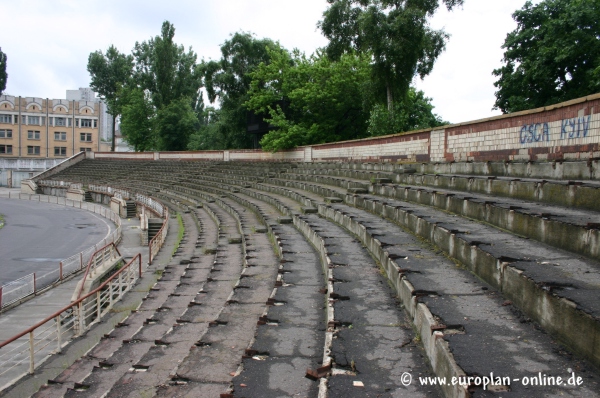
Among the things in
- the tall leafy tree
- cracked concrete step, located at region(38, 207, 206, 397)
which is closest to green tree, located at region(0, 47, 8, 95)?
the tall leafy tree

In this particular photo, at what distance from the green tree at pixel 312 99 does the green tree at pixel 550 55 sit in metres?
7.64

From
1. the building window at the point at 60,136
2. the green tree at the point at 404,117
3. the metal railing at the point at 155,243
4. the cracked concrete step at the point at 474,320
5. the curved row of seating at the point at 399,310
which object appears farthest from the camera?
the building window at the point at 60,136

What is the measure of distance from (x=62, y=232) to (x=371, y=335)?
2375 centimetres

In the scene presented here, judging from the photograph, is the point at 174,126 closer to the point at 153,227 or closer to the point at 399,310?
the point at 153,227

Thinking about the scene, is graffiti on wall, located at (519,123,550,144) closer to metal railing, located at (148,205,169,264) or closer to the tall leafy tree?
metal railing, located at (148,205,169,264)

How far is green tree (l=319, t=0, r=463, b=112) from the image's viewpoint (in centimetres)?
2023

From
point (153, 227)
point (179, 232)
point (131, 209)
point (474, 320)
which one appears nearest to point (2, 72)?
point (131, 209)

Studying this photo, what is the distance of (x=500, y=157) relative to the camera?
1052 cm

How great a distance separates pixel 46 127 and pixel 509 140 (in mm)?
66389

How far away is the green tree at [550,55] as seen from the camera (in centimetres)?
2102

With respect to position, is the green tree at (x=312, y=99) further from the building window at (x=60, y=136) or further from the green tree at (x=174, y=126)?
the building window at (x=60, y=136)

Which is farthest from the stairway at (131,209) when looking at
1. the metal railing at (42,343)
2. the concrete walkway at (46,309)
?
the metal railing at (42,343)

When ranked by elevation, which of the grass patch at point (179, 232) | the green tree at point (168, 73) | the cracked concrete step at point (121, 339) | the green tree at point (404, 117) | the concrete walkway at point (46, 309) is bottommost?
the concrete walkway at point (46, 309)

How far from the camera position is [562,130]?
843cm
